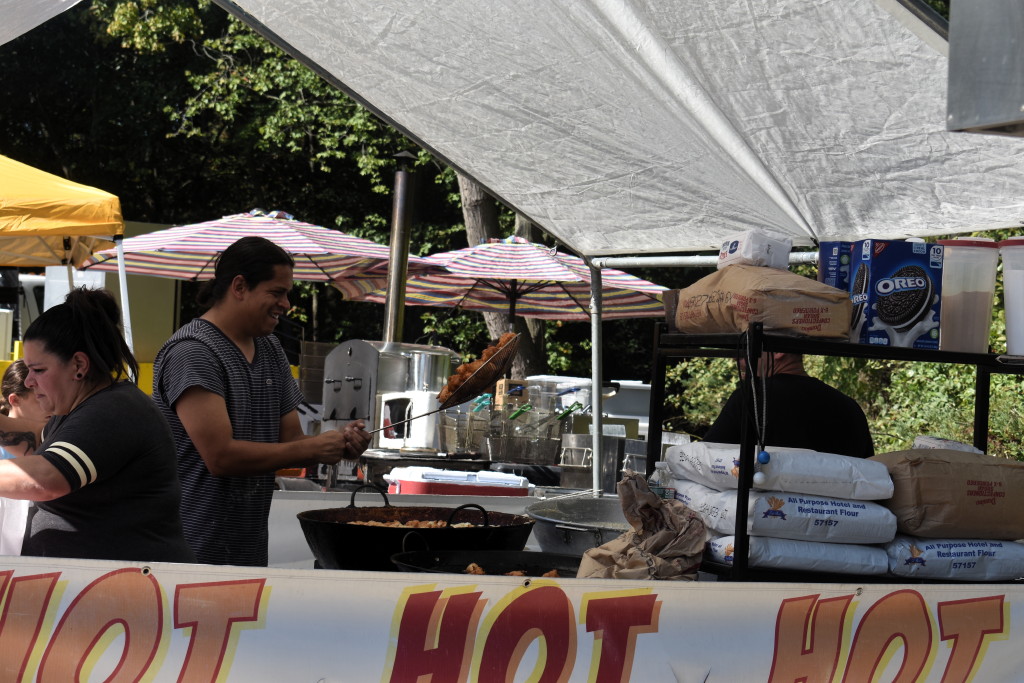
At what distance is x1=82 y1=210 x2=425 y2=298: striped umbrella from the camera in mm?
9898

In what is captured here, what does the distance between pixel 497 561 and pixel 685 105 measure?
163cm

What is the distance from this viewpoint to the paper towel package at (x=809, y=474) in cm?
236

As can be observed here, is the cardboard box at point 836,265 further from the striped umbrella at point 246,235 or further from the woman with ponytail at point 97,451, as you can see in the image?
the striped umbrella at point 246,235

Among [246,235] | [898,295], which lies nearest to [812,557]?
[898,295]

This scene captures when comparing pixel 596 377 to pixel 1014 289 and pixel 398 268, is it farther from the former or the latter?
pixel 398 268

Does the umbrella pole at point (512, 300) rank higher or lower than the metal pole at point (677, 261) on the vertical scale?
higher

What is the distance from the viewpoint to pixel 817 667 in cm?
224

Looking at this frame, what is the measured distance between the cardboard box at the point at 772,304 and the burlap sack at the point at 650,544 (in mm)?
440

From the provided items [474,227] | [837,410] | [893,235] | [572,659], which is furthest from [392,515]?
[474,227]

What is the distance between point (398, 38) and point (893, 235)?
6.99 feet

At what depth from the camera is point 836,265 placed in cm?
263

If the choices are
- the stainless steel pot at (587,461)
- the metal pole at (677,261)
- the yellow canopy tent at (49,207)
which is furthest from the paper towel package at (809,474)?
the yellow canopy tent at (49,207)

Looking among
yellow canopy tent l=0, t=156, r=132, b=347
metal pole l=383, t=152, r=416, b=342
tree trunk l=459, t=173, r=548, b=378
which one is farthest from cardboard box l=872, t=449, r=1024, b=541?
tree trunk l=459, t=173, r=548, b=378

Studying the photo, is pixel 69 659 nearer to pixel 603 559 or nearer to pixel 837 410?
pixel 603 559
